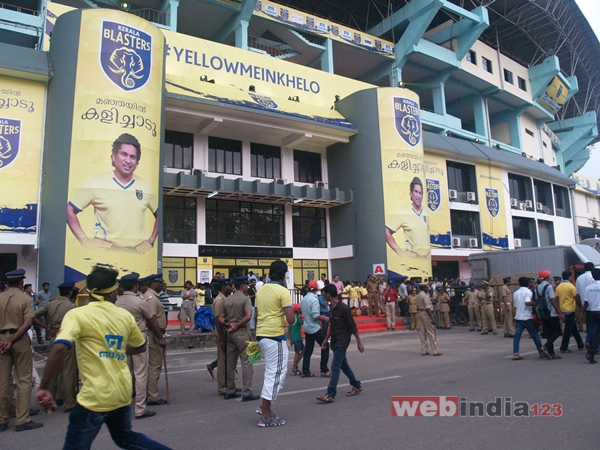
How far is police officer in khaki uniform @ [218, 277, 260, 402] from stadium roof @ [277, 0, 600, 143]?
116 feet

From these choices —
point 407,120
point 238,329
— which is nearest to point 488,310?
point 238,329

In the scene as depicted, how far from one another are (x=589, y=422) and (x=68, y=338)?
561cm

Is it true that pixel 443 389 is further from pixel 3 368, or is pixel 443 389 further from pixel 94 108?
pixel 94 108

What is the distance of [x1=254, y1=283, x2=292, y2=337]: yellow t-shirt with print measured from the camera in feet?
20.5

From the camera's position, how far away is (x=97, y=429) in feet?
11.5

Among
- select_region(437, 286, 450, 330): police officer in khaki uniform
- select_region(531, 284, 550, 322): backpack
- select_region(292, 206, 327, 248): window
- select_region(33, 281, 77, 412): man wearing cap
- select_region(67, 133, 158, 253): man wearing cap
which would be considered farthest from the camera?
select_region(292, 206, 327, 248): window

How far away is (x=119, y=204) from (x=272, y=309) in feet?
44.8

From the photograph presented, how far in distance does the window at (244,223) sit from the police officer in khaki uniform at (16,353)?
18.5 meters

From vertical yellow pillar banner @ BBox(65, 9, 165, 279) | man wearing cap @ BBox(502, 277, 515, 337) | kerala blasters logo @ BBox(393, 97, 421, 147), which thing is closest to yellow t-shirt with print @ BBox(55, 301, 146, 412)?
man wearing cap @ BBox(502, 277, 515, 337)

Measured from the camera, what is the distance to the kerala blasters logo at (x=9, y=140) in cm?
1808

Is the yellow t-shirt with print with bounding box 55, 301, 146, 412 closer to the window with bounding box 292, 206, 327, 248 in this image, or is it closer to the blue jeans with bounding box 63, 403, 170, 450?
the blue jeans with bounding box 63, 403, 170, 450

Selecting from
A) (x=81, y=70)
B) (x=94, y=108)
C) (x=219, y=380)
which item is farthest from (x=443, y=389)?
(x=81, y=70)

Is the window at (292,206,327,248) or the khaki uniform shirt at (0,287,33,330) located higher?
the window at (292,206,327,248)

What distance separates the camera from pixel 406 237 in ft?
85.7
